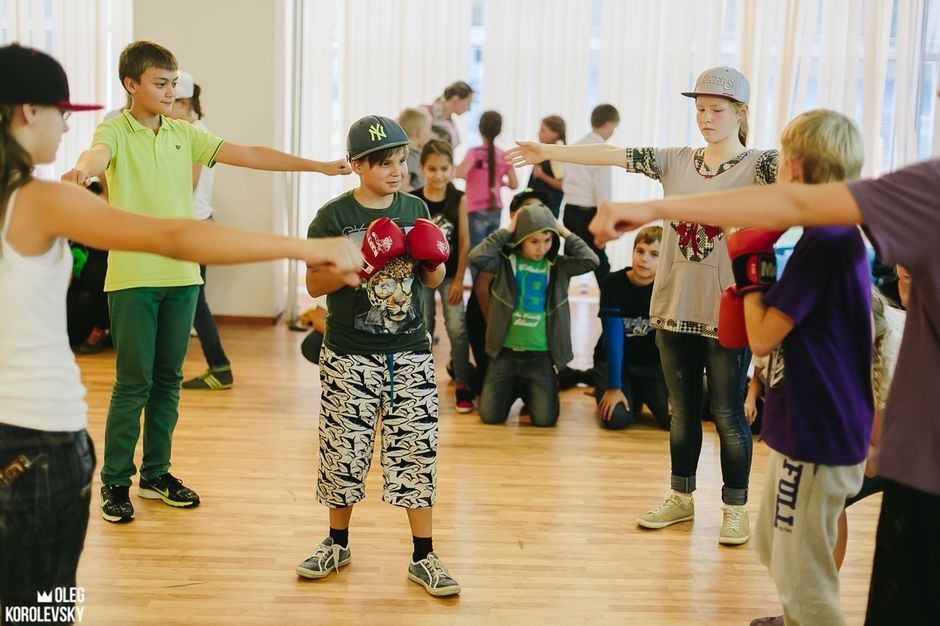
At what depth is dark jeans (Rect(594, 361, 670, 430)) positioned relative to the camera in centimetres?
475

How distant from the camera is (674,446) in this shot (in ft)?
11.5

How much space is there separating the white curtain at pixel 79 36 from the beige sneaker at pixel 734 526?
622 centimetres

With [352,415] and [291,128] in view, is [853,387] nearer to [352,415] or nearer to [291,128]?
[352,415]

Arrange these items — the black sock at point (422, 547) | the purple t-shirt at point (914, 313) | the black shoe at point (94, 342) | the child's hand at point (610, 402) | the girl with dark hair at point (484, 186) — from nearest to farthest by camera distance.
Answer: the purple t-shirt at point (914, 313) → the black sock at point (422, 547) → the child's hand at point (610, 402) → the black shoe at point (94, 342) → the girl with dark hair at point (484, 186)

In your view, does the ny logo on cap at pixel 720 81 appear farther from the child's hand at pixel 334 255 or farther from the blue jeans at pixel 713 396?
the child's hand at pixel 334 255

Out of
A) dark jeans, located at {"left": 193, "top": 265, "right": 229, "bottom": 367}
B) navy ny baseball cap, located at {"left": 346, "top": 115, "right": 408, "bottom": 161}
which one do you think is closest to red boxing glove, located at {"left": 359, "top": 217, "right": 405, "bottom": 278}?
navy ny baseball cap, located at {"left": 346, "top": 115, "right": 408, "bottom": 161}

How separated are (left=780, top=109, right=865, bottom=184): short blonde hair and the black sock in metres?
1.54

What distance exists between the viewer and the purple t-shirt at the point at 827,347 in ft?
6.70

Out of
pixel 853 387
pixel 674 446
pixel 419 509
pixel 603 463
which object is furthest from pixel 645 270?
pixel 853 387

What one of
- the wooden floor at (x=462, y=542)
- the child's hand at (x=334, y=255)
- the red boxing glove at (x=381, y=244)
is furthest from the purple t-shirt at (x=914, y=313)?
the red boxing glove at (x=381, y=244)

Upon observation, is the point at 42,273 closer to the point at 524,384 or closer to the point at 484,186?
the point at 524,384

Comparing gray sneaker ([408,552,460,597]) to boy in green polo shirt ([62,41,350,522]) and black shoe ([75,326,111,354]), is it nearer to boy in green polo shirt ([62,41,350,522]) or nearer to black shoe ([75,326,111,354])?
boy in green polo shirt ([62,41,350,522])

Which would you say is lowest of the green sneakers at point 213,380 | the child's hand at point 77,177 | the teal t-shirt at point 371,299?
the green sneakers at point 213,380

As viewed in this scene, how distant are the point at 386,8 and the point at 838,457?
669 centimetres
